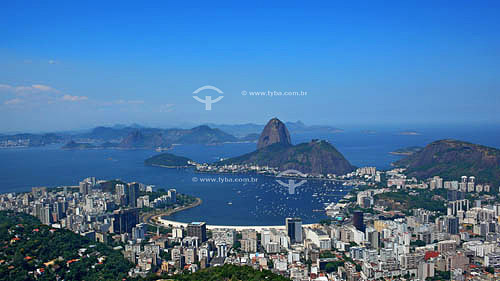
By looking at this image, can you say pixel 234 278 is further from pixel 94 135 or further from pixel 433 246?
pixel 94 135

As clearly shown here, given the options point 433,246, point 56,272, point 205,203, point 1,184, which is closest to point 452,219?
point 433,246

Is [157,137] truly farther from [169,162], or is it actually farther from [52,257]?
[52,257]

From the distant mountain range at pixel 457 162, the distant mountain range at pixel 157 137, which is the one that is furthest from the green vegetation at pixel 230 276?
the distant mountain range at pixel 157 137

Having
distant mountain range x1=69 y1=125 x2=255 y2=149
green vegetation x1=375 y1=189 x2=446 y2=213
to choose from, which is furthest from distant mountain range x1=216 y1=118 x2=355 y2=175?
distant mountain range x1=69 y1=125 x2=255 y2=149

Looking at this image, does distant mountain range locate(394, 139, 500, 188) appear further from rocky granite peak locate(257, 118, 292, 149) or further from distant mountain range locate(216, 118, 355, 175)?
rocky granite peak locate(257, 118, 292, 149)

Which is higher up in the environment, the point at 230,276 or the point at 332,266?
the point at 230,276

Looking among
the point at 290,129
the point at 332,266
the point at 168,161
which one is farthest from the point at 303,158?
the point at 290,129
